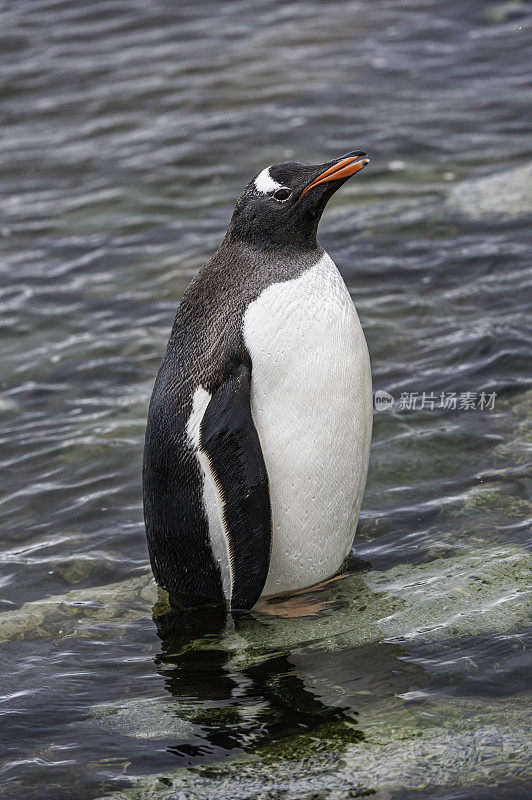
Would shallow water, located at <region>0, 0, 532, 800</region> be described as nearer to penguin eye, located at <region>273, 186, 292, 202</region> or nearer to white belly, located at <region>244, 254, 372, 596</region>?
white belly, located at <region>244, 254, 372, 596</region>

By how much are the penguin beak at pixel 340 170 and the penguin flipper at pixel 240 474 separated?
2.47 ft

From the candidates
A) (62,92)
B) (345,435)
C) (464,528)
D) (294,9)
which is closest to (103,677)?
(345,435)

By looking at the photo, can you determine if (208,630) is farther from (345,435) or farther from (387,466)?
(387,466)

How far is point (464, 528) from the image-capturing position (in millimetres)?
4816

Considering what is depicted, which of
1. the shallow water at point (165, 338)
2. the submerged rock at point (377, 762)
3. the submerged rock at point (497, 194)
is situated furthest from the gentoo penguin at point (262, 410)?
the submerged rock at point (497, 194)

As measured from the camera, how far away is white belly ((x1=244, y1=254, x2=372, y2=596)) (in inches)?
167

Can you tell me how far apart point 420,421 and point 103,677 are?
242 cm

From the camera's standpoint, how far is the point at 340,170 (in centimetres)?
430

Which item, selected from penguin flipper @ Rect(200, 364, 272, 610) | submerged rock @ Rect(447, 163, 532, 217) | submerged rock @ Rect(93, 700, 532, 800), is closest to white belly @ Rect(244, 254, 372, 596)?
penguin flipper @ Rect(200, 364, 272, 610)

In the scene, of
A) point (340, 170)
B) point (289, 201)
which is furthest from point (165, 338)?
point (340, 170)

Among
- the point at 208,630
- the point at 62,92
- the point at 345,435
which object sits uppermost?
the point at 62,92

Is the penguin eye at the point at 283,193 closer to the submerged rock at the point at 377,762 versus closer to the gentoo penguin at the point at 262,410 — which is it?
the gentoo penguin at the point at 262,410

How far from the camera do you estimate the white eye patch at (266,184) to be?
4367mm

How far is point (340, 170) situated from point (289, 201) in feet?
0.74
